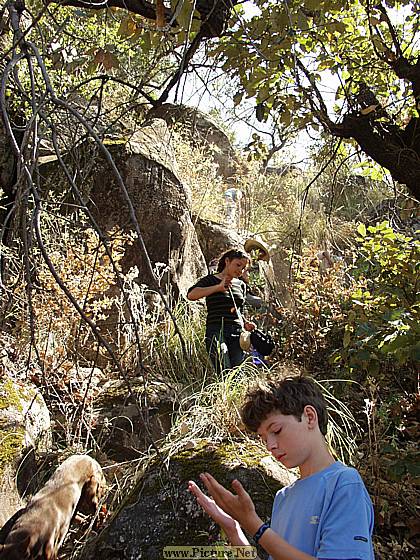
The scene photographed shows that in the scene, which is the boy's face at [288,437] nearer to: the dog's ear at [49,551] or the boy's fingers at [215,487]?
the boy's fingers at [215,487]

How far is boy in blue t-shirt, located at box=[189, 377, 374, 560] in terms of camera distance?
1.35 m

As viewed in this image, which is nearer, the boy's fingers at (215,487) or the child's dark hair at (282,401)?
the boy's fingers at (215,487)

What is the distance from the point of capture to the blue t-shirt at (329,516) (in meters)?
1.33

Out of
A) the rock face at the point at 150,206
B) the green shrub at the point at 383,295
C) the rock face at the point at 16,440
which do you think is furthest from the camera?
the rock face at the point at 150,206

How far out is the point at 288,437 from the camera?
1646mm

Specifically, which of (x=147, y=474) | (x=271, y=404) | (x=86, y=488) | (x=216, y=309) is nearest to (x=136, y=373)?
(x=216, y=309)

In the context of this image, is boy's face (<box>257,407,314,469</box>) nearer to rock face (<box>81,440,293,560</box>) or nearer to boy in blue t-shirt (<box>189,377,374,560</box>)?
boy in blue t-shirt (<box>189,377,374,560</box>)

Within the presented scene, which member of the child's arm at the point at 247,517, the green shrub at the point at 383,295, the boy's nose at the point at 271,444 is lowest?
the child's arm at the point at 247,517

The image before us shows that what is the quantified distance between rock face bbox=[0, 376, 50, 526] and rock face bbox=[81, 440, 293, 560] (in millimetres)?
753

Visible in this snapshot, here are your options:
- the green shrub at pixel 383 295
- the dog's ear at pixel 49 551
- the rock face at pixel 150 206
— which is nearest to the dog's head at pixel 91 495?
the dog's ear at pixel 49 551

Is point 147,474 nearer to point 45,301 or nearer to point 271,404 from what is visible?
point 271,404

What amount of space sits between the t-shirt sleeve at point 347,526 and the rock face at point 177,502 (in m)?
1.27

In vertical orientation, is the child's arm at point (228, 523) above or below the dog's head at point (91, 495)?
above

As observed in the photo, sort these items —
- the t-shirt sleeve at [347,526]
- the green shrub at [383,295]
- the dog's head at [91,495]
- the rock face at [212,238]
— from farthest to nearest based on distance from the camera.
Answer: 1. the rock face at [212,238]
2. the dog's head at [91,495]
3. the green shrub at [383,295]
4. the t-shirt sleeve at [347,526]
